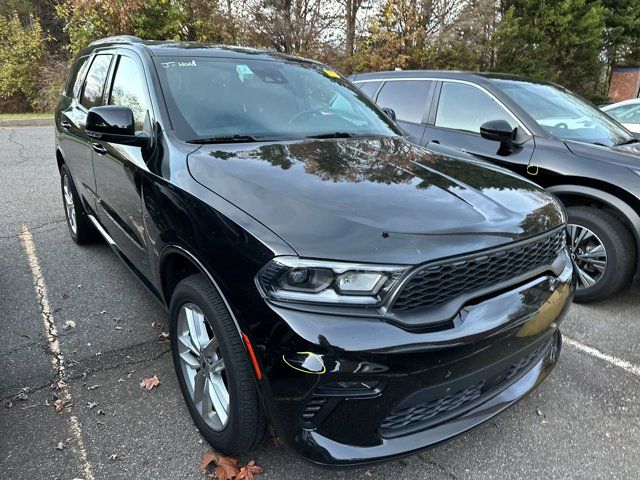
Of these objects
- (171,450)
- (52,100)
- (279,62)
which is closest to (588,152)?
(279,62)

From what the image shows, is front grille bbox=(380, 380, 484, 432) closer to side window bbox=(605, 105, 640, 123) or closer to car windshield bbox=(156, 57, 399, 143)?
car windshield bbox=(156, 57, 399, 143)

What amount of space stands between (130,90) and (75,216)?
199cm

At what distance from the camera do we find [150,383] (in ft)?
8.70

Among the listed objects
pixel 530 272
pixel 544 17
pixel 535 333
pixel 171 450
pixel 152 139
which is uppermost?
pixel 544 17

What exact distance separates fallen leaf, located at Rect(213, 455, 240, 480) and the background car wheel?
280 cm

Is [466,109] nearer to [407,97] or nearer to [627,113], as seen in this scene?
[407,97]

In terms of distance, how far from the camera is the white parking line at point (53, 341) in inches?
85.9

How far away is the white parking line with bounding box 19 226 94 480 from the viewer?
218cm

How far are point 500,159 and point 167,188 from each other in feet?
9.96

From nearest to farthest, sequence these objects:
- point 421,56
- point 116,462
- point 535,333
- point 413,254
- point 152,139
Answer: point 413,254
point 535,333
point 116,462
point 152,139
point 421,56

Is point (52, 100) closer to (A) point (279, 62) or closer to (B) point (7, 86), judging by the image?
(B) point (7, 86)

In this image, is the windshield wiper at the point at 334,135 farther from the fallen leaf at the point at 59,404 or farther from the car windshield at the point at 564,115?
Answer: the car windshield at the point at 564,115

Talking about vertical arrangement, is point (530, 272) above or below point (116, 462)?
above

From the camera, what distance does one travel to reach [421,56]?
Answer: 46.4ft
